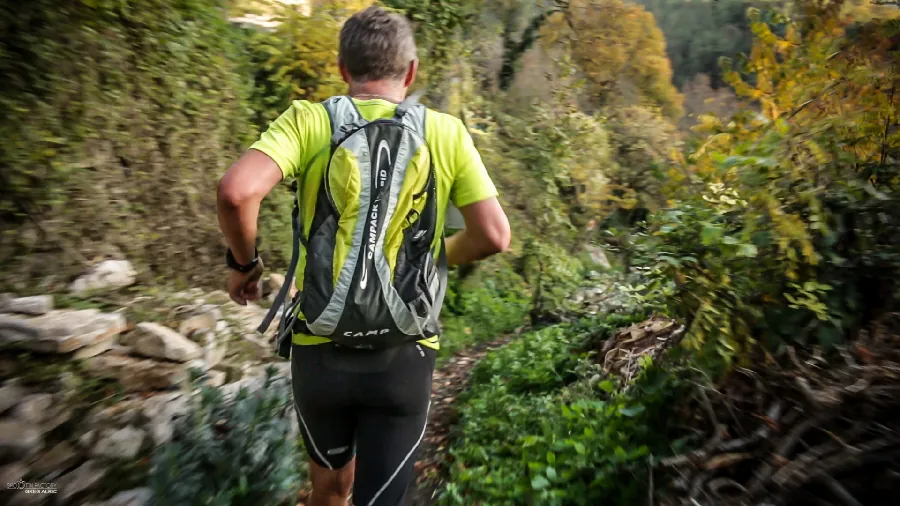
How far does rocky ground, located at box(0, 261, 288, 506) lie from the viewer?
221 cm

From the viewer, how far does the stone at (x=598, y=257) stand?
908 centimetres

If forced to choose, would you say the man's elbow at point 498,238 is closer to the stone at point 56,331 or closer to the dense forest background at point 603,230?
the dense forest background at point 603,230

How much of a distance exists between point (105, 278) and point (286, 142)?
8.01 feet

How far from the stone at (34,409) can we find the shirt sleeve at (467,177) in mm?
2007

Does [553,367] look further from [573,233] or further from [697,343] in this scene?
[573,233]

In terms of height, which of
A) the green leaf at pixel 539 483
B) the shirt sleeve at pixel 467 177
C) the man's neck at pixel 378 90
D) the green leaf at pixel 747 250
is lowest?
the green leaf at pixel 539 483

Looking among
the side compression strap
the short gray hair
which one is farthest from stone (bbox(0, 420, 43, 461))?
the short gray hair

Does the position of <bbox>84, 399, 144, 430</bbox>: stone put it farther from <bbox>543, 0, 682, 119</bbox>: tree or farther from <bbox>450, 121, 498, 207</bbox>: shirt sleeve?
<bbox>543, 0, 682, 119</bbox>: tree

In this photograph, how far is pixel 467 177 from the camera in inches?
65.2

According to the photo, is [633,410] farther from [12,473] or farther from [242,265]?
[12,473]

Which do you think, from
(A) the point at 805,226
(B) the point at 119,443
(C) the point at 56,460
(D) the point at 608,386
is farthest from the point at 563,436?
(C) the point at 56,460

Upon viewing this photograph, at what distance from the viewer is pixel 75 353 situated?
8.68ft

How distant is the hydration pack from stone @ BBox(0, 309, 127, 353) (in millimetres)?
1690

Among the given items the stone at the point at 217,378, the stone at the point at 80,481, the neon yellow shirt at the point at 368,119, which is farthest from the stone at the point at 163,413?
the neon yellow shirt at the point at 368,119
